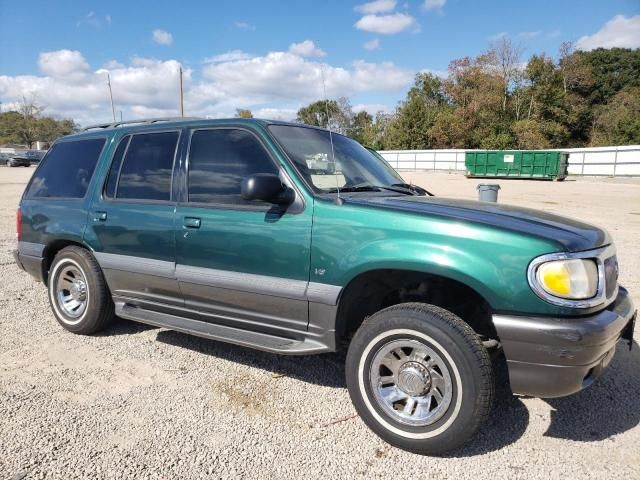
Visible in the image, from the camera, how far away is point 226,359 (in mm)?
3918

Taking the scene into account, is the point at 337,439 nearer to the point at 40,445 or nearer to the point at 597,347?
the point at 597,347

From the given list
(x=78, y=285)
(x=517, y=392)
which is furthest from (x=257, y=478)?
(x=78, y=285)

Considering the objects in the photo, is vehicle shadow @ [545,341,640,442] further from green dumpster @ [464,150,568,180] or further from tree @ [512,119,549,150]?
tree @ [512,119,549,150]

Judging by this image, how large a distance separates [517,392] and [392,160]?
4778 cm

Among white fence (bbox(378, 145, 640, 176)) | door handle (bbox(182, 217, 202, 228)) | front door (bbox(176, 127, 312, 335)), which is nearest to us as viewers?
front door (bbox(176, 127, 312, 335))

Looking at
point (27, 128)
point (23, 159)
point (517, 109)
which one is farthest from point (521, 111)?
point (27, 128)

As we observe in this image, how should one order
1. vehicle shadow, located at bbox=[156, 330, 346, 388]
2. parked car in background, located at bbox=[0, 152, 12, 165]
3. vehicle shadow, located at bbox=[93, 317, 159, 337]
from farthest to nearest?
parked car in background, located at bbox=[0, 152, 12, 165], vehicle shadow, located at bbox=[93, 317, 159, 337], vehicle shadow, located at bbox=[156, 330, 346, 388]

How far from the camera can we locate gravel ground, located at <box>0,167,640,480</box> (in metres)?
2.56

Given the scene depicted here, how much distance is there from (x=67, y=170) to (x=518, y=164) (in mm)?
34038

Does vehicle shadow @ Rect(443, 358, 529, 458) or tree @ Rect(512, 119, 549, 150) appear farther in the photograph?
tree @ Rect(512, 119, 549, 150)

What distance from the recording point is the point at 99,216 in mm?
4059

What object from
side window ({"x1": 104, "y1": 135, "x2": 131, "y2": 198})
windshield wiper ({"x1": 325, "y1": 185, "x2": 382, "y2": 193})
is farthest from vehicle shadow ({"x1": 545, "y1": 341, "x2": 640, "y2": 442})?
side window ({"x1": 104, "y1": 135, "x2": 131, "y2": 198})

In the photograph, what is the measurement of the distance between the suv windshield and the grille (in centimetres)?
160

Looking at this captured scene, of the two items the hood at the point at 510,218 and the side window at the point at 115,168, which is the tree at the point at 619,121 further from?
the side window at the point at 115,168
